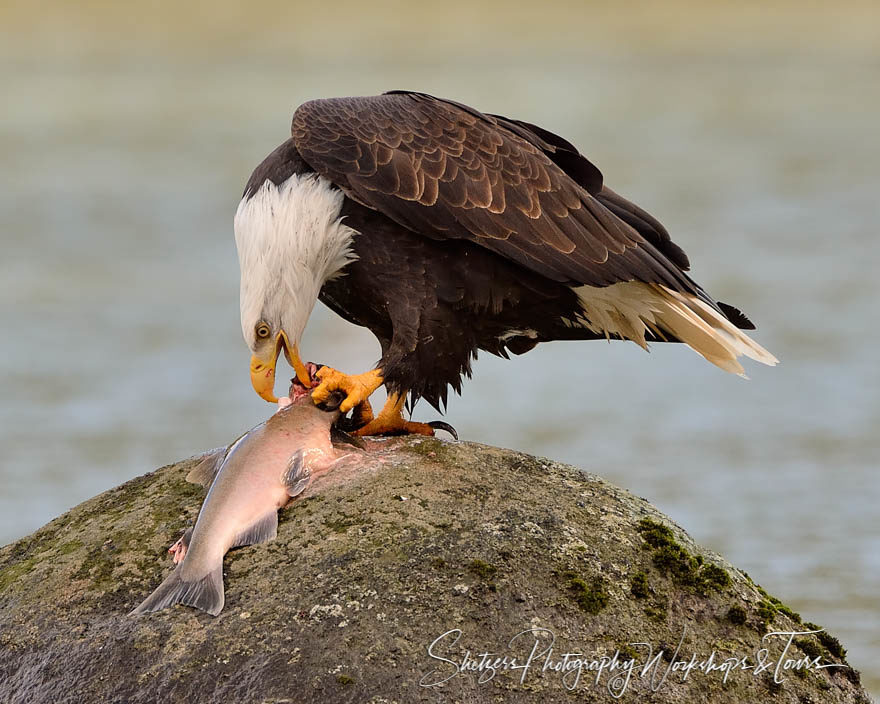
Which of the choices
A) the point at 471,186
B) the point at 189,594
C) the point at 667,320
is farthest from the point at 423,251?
the point at 189,594

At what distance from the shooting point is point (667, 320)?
5848 millimetres

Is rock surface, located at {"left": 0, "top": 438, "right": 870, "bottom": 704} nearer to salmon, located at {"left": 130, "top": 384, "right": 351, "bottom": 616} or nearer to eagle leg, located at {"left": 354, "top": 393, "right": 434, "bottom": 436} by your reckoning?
salmon, located at {"left": 130, "top": 384, "right": 351, "bottom": 616}

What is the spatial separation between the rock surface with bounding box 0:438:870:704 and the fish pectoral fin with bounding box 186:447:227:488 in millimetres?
36

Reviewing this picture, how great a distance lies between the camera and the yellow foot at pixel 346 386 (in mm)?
5121

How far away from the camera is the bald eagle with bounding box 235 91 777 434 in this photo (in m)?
5.39

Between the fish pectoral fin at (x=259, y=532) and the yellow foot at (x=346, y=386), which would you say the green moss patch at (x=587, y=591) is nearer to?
the fish pectoral fin at (x=259, y=532)

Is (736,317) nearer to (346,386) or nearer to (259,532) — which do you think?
(346,386)

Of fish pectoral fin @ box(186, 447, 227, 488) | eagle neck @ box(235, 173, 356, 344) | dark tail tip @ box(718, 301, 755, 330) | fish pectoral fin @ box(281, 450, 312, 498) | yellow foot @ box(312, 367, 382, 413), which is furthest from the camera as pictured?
dark tail tip @ box(718, 301, 755, 330)

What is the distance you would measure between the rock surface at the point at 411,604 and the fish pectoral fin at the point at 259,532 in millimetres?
30

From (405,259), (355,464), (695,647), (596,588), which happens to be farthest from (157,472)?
(695,647)

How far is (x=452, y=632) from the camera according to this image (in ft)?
13.2

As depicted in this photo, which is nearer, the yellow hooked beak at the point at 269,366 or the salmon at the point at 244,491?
the salmon at the point at 244,491

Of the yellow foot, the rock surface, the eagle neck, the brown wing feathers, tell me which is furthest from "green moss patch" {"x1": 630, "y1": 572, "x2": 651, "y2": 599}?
the eagle neck

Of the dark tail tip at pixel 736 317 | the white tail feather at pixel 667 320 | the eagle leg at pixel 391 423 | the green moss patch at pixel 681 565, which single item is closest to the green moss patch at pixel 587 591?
the green moss patch at pixel 681 565
